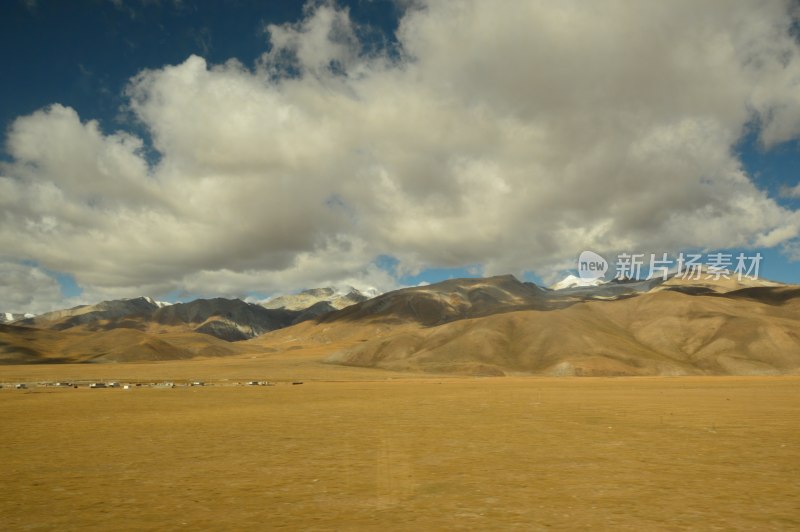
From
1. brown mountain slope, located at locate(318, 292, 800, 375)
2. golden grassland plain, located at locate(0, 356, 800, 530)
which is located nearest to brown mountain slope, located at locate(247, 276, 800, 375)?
brown mountain slope, located at locate(318, 292, 800, 375)

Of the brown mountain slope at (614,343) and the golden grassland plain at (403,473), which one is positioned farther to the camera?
the brown mountain slope at (614,343)

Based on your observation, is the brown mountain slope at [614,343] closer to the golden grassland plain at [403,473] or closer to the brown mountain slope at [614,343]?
the brown mountain slope at [614,343]

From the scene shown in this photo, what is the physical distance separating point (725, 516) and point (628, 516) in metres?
1.75

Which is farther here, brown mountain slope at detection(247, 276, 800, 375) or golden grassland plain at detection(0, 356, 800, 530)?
brown mountain slope at detection(247, 276, 800, 375)

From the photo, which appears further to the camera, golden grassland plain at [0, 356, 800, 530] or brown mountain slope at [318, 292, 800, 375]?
brown mountain slope at [318, 292, 800, 375]

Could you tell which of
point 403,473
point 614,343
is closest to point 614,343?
point 614,343

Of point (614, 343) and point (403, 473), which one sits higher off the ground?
point (614, 343)

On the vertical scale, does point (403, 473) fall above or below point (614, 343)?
below

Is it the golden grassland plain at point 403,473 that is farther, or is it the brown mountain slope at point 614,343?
the brown mountain slope at point 614,343

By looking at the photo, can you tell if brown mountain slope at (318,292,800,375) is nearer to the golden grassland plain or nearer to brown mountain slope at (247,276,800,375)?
brown mountain slope at (247,276,800,375)

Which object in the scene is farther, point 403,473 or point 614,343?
point 614,343

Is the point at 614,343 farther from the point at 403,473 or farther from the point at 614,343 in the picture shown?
the point at 403,473

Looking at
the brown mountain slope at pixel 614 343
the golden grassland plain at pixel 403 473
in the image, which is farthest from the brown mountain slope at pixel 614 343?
the golden grassland plain at pixel 403 473

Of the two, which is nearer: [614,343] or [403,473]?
[403,473]
